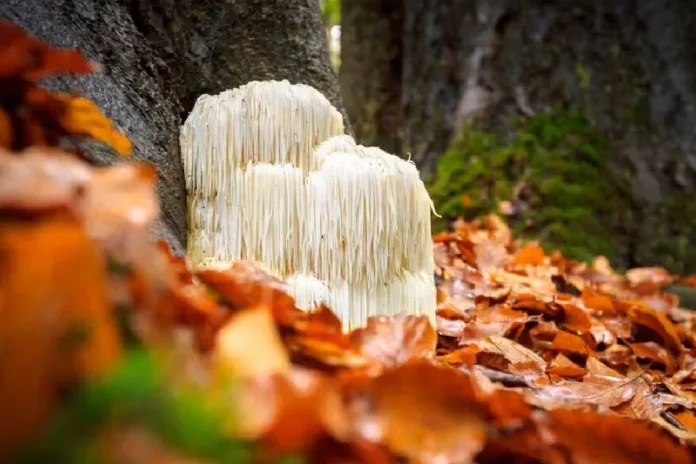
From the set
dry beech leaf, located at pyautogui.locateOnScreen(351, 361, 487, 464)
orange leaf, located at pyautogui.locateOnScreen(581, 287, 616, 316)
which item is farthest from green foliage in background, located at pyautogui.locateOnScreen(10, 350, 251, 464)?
orange leaf, located at pyautogui.locateOnScreen(581, 287, 616, 316)

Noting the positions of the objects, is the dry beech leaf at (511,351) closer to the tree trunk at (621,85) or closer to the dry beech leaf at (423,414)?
the dry beech leaf at (423,414)

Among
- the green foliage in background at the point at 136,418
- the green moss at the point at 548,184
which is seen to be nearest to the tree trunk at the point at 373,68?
the green moss at the point at 548,184

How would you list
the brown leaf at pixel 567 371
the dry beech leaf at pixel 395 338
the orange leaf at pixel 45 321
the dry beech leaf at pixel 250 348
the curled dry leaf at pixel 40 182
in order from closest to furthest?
the orange leaf at pixel 45 321
the curled dry leaf at pixel 40 182
the dry beech leaf at pixel 250 348
the dry beech leaf at pixel 395 338
the brown leaf at pixel 567 371

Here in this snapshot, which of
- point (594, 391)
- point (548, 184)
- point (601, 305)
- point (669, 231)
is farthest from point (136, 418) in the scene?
point (669, 231)

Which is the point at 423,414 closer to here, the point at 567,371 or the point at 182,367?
the point at 182,367

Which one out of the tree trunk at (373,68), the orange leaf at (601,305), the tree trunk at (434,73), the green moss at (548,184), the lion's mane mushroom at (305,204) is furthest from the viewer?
the tree trunk at (373,68)

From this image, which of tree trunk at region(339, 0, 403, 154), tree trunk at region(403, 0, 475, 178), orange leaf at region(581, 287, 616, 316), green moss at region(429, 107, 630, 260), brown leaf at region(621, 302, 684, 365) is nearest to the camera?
brown leaf at region(621, 302, 684, 365)

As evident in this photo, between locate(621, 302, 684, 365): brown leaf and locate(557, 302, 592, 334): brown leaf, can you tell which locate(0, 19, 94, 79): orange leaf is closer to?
locate(557, 302, 592, 334): brown leaf
